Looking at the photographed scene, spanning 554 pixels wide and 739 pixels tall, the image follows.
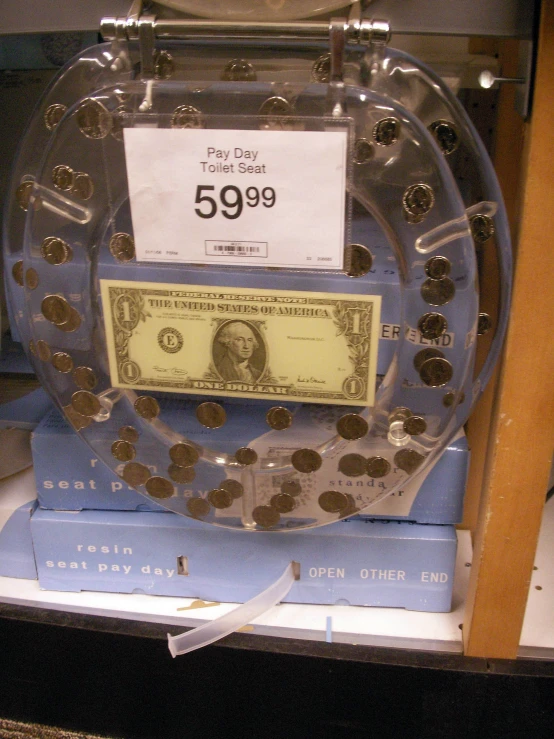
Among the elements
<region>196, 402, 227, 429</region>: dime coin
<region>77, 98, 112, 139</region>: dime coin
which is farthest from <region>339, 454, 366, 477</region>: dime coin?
<region>77, 98, 112, 139</region>: dime coin

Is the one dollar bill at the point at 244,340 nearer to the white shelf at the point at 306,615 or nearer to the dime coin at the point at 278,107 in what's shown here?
the dime coin at the point at 278,107

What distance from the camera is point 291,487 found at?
60 centimetres

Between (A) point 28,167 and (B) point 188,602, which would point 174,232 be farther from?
(B) point 188,602

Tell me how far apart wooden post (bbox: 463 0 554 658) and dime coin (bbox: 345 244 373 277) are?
0.33 ft

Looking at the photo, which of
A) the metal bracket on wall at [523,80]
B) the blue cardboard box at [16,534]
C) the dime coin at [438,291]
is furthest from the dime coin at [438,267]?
the blue cardboard box at [16,534]

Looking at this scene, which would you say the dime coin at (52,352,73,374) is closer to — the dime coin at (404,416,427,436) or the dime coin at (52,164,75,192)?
the dime coin at (52,164,75,192)

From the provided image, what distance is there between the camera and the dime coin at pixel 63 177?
0.51 meters

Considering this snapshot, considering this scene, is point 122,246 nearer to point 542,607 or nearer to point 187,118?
point 187,118

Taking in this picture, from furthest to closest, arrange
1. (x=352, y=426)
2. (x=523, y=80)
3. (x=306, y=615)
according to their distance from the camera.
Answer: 1. (x=306, y=615)
2. (x=352, y=426)
3. (x=523, y=80)

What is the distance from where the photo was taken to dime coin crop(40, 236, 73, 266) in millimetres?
541

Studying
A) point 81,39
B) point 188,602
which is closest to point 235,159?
point 81,39

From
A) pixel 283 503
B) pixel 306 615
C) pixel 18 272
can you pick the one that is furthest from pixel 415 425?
pixel 18 272

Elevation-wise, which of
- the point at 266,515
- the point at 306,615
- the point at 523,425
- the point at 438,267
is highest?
the point at 438,267

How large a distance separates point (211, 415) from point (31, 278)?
0.59ft
